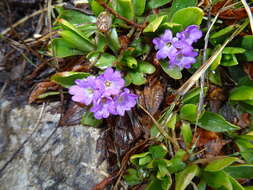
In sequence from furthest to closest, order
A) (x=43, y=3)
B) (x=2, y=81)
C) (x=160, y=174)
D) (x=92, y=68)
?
(x=43, y=3) → (x=2, y=81) → (x=92, y=68) → (x=160, y=174)

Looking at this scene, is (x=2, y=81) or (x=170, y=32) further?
(x=2, y=81)

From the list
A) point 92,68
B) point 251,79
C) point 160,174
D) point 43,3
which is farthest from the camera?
point 43,3

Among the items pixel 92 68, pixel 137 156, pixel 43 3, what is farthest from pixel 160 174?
pixel 43 3

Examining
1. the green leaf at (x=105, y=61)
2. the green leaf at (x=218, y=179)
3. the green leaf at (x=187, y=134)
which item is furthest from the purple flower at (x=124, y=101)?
the green leaf at (x=218, y=179)

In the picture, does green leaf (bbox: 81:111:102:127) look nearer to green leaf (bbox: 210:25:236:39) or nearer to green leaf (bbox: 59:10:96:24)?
green leaf (bbox: 59:10:96:24)

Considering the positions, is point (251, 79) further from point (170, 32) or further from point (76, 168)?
point (76, 168)

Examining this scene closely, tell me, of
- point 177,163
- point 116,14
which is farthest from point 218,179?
point 116,14

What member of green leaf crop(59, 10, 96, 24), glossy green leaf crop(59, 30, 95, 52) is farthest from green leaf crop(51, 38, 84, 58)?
green leaf crop(59, 10, 96, 24)
